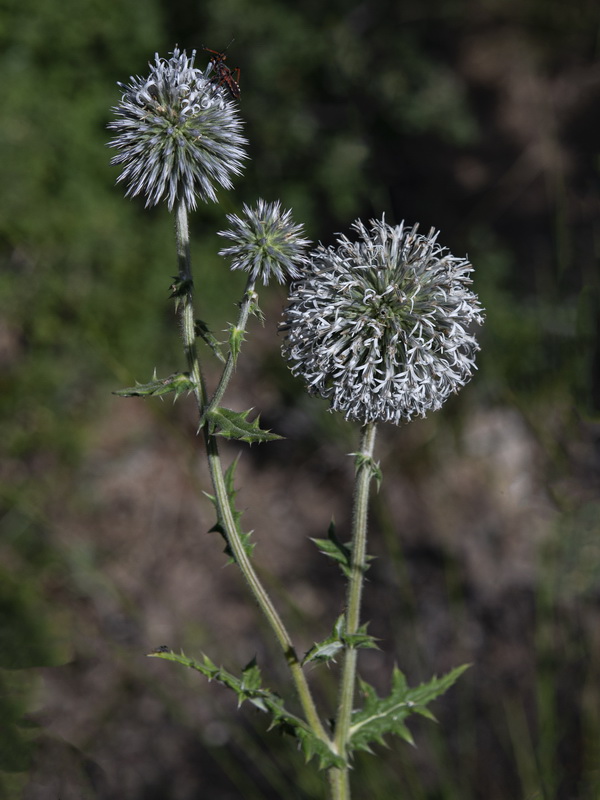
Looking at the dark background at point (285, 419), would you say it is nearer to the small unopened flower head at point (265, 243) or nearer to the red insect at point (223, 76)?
the red insect at point (223, 76)

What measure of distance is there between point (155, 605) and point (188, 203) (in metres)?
3.80

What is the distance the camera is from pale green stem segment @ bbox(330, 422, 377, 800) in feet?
7.00

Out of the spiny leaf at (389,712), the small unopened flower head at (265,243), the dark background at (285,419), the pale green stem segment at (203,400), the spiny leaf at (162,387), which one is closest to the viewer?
the spiny leaf at (162,387)

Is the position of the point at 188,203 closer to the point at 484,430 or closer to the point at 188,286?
the point at 188,286

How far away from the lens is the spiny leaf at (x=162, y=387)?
1.85 metres

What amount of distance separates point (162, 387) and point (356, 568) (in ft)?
2.51

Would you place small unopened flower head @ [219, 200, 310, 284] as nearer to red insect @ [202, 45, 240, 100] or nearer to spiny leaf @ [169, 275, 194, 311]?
spiny leaf @ [169, 275, 194, 311]

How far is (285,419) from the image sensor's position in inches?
236

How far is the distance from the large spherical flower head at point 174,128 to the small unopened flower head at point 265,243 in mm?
137

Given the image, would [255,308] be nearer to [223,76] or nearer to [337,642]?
[223,76]

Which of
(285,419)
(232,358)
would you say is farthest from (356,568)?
(285,419)

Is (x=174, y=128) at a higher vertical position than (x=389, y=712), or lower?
higher

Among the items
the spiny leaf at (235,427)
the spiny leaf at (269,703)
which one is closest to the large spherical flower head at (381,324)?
the spiny leaf at (235,427)

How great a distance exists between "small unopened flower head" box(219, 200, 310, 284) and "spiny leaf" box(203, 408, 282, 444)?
0.39 m
